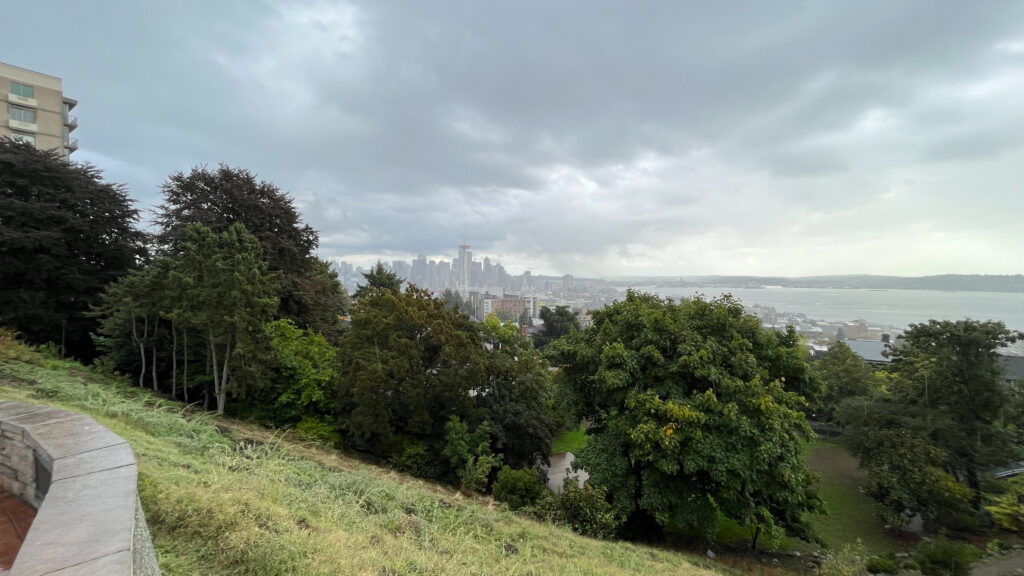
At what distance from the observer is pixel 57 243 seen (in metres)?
12.0

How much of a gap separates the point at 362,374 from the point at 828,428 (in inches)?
971

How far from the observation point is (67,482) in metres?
2.24

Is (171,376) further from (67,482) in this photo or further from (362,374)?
(67,482)

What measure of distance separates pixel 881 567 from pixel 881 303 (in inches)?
2292

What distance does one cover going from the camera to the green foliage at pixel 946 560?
7766mm

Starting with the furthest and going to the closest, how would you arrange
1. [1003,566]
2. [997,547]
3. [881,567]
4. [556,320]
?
[556,320], [997,547], [1003,566], [881,567]

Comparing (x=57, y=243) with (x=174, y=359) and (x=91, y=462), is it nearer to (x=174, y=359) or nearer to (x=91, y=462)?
(x=174, y=359)

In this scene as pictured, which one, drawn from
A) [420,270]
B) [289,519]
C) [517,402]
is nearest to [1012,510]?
[517,402]

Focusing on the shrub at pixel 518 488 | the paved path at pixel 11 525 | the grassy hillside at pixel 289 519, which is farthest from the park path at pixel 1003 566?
the paved path at pixel 11 525

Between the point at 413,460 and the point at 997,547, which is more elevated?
the point at 413,460

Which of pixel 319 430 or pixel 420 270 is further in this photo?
pixel 420 270

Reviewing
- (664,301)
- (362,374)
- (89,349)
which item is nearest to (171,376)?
(89,349)

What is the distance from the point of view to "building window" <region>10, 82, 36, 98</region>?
2830 centimetres

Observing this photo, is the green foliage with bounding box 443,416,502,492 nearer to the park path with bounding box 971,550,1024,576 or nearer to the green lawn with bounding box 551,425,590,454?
the green lawn with bounding box 551,425,590,454
